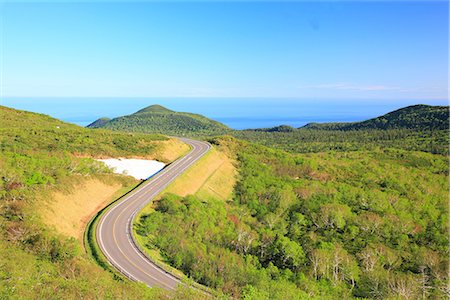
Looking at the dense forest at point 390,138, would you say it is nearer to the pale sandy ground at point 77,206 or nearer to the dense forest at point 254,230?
the dense forest at point 254,230

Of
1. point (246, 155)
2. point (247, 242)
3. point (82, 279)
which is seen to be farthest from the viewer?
point (246, 155)

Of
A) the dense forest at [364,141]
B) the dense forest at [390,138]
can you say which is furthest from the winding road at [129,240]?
the dense forest at [364,141]

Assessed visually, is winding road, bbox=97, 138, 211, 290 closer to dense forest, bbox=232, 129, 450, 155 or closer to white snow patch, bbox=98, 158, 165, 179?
white snow patch, bbox=98, 158, 165, 179

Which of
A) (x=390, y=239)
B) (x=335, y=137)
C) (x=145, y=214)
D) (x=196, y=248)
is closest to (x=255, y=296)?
(x=196, y=248)

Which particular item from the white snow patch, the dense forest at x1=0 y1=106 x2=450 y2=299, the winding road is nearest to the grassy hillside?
the dense forest at x1=0 y1=106 x2=450 y2=299

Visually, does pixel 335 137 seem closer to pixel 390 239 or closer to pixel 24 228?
pixel 390 239

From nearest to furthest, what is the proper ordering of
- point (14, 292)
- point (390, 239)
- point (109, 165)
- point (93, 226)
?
point (14, 292), point (93, 226), point (390, 239), point (109, 165)

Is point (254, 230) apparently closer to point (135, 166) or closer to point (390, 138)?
point (135, 166)

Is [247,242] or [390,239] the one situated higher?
[247,242]

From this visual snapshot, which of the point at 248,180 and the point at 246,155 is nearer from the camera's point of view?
the point at 248,180
